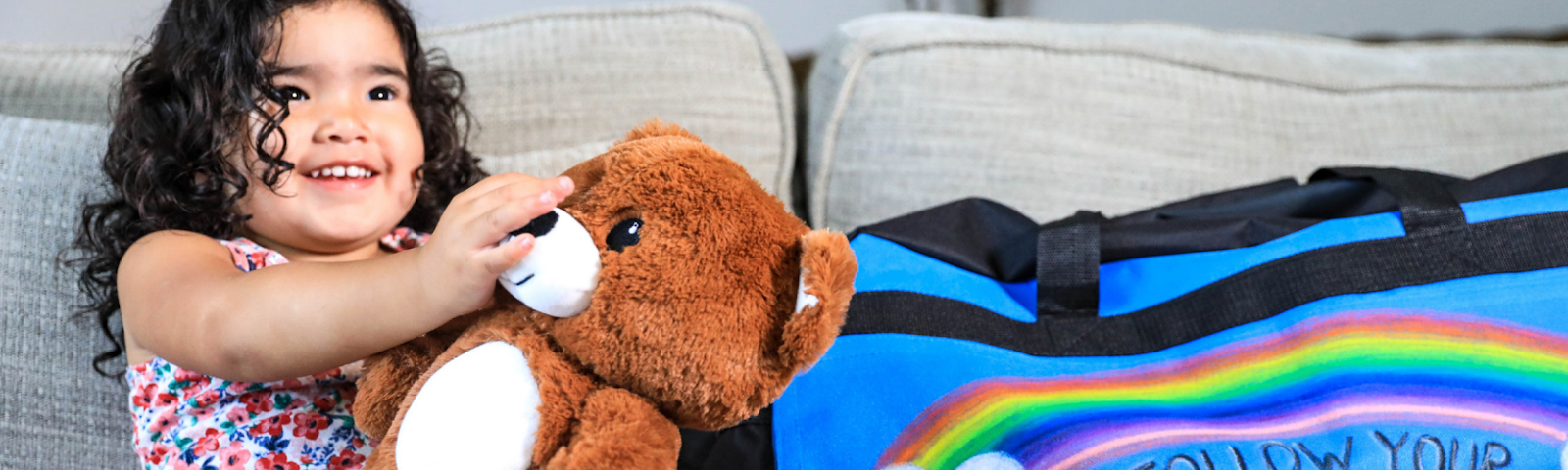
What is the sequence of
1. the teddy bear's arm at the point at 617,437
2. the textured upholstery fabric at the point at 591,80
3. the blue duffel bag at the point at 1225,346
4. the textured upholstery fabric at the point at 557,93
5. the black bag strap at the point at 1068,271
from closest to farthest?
1. the teddy bear's arm at the point at 617,437
2. the blue duffel bag at the point at 1225,346
3. the black bag strap at the point at 1068,271
4. the textured upholstery fabric at the point at 557,93
5. the textured upholstery fabric at the point at 591,80

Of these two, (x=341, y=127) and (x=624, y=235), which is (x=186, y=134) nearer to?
(x=341, y=127)

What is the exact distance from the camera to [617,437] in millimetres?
398

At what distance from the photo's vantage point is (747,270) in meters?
0.42

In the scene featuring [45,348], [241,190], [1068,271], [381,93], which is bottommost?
[45,348]

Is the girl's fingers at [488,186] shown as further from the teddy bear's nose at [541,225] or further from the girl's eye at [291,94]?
the girl's eye at [291,94]

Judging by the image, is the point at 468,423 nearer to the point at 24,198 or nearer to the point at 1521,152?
the point at 24,198

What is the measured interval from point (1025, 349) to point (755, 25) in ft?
2.11

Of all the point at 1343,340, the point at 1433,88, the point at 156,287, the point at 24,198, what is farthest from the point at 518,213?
the point at 1433,88

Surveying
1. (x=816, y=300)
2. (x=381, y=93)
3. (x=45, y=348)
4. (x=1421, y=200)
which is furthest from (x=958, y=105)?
(x=45, y=348)

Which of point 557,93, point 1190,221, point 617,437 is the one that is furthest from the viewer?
point 557,93

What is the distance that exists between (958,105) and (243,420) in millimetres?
771

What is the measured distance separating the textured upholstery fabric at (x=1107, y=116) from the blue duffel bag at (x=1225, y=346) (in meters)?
0.34

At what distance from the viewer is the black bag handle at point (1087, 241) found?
68 centimetres

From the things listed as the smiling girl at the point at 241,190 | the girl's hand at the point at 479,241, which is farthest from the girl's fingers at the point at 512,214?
the smiling girl at the point at 241,190
